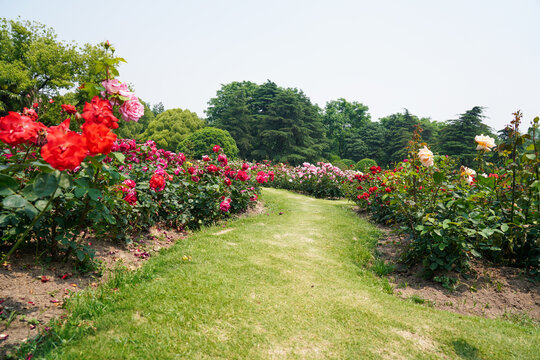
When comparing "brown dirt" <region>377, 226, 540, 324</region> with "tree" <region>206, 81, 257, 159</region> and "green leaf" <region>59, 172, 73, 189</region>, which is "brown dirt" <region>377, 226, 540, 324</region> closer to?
"green leaf" <region>59, 172, 73, 189</region>

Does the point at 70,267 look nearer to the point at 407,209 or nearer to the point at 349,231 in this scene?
the point at 407,209

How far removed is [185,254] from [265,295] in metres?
1.37

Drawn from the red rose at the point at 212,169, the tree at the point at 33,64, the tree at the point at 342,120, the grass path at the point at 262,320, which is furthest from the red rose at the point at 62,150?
the tree at the point at 342,120

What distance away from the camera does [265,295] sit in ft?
8.80

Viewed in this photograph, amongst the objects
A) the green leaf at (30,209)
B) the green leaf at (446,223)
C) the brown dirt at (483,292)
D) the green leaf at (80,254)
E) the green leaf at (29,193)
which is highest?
the green leaf at (29,193)

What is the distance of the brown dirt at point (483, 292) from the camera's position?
294 centimetres

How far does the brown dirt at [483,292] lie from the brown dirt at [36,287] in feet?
11.1

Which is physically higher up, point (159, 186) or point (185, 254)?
point (159, 186)

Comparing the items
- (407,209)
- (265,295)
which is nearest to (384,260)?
(407,209)

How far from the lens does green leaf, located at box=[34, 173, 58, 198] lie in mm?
1454

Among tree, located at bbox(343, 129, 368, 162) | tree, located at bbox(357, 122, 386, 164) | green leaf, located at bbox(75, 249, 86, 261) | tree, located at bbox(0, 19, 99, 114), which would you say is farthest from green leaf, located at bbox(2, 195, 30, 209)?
tree, located at bbox(343, 129, 368, 162)

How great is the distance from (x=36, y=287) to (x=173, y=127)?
32633 millimetres

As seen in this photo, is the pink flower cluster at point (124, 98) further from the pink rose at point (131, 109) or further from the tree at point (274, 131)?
the tree at point (274, 131)

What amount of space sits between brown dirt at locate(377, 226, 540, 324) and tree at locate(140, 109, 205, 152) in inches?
1193
